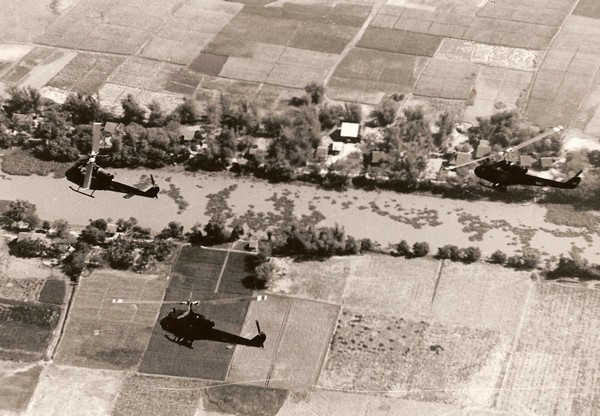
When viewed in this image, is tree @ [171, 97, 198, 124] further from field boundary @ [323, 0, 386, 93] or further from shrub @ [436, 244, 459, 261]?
shrub @ [436, 244, 459, 261]

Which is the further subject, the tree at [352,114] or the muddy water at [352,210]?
the tree at [352,114]

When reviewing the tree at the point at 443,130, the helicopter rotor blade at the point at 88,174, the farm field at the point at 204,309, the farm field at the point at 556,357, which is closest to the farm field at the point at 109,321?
the farm field at the point at 204,309

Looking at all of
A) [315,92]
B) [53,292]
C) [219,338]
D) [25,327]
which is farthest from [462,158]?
[25,327]

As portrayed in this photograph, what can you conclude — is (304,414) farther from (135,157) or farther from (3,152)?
(3,152)

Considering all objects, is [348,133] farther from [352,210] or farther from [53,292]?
[53,292]

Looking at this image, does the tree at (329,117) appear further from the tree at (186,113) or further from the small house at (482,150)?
the small house at (482,150)

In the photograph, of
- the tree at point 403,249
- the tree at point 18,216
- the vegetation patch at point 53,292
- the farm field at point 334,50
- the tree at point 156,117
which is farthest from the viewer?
the farm field at point 334,50

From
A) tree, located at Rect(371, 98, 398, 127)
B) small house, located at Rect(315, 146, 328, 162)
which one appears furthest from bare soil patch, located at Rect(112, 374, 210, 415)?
tree, located at Rect(371, 98, 398, 127)
